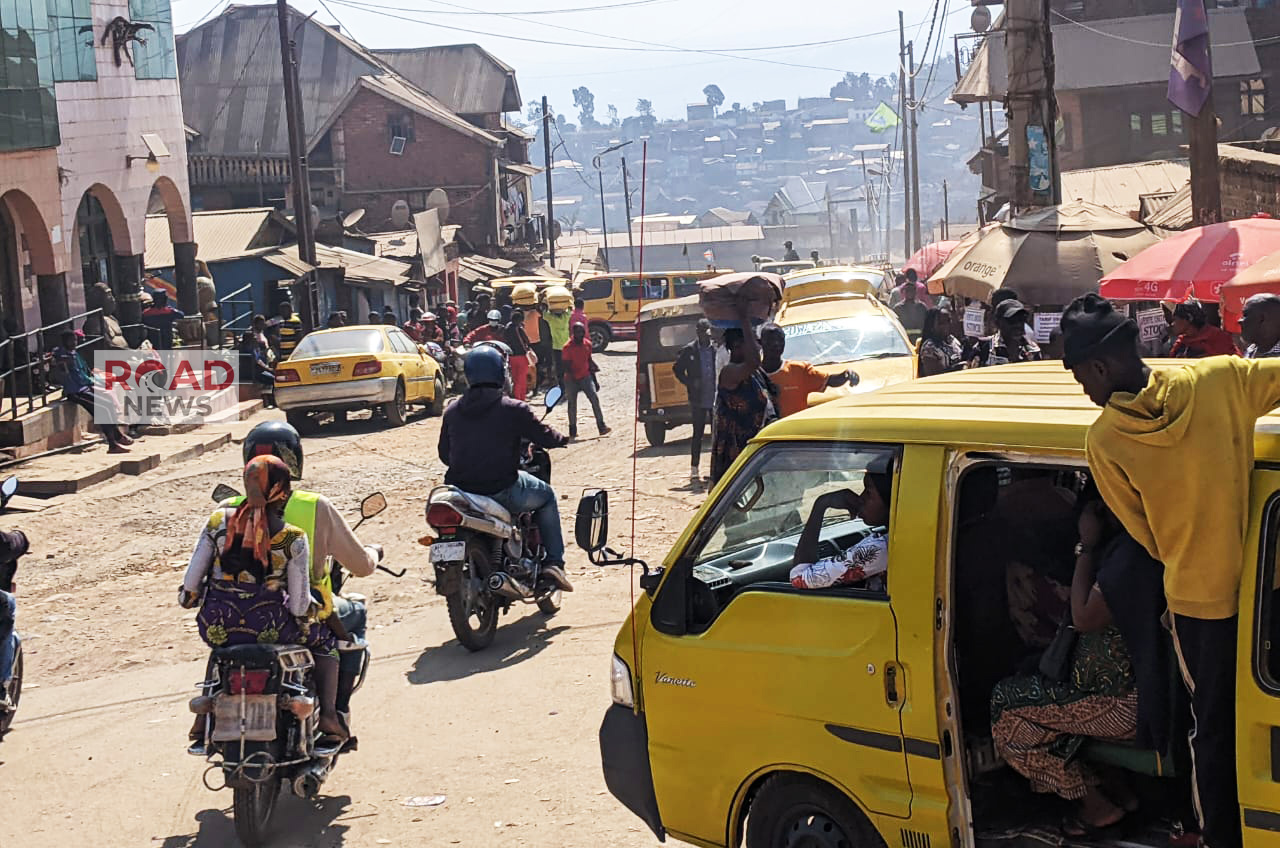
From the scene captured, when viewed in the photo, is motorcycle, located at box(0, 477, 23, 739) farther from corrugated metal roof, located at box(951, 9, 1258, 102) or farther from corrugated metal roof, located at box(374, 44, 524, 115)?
corrugated metal roof, located at box(374, 44, 524, 115)

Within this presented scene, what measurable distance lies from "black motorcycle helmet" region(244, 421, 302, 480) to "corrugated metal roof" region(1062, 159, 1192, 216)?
72.7ft

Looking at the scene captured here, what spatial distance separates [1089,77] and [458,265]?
2076cm

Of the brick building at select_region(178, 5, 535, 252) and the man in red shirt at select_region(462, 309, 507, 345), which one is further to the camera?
the brick building at select_region(178, 5, 535, 252)

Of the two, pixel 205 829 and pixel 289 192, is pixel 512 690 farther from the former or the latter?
pixel 289 192

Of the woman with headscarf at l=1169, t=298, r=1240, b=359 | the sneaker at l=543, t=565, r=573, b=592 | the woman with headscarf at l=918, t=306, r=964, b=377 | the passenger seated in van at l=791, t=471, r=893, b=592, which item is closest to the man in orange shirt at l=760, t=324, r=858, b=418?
the woman with headscarf at l=918, t=306, r=964, b=377

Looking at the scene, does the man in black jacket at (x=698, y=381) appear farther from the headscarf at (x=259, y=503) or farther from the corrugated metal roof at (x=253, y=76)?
the corrugated metal roof at (x=253, y=76)

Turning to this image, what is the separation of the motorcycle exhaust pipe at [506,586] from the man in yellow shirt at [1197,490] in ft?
18.3

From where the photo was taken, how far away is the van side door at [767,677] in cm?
467

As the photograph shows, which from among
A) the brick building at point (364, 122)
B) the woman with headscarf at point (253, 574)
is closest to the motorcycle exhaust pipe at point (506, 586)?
the woman with headscarf at point (253, 574)

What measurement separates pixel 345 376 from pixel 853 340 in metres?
8.97

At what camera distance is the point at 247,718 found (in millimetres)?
6309

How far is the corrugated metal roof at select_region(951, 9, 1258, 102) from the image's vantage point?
134 ft

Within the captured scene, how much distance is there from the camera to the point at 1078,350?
4.13 m

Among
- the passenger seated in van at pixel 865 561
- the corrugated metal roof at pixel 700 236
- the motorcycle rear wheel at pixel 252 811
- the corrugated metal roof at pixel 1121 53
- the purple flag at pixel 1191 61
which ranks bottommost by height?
the motorcycle rear wheel at pixel 252 811
